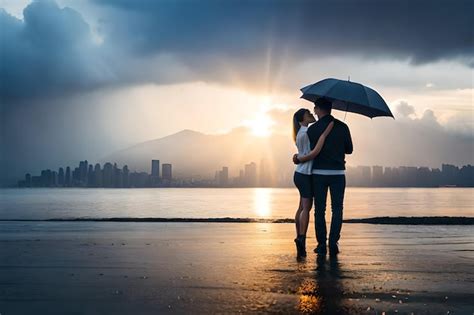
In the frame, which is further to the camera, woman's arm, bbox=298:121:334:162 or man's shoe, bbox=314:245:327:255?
man's shoe, bbox=314:245:327:255

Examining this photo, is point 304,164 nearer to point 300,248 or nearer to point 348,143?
point 348,143

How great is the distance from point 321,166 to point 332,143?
1.27 ft

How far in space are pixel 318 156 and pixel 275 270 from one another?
2.50 meters

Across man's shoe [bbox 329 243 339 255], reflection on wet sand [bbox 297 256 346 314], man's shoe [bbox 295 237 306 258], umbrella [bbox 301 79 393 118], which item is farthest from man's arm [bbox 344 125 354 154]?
reflection on wet sand [bbox 297 256 346 314]

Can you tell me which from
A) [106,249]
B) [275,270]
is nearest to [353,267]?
[275,270]

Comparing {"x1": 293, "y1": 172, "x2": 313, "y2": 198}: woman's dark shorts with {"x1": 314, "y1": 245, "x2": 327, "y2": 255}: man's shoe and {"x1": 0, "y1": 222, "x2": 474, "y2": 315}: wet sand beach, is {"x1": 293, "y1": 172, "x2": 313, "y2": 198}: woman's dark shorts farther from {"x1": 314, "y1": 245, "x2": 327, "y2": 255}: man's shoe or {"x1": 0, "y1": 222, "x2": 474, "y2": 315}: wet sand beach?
{"x1": 0, "y1": 222, "x2": 474, "y2": 315}: wet sand beach

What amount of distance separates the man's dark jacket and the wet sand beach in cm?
140

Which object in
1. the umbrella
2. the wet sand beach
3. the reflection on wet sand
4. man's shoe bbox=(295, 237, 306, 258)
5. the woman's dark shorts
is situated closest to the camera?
the reflection on wet sand

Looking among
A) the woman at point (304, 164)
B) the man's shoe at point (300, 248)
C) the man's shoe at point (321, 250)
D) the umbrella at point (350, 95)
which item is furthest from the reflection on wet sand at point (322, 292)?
the umbrella at point (350, 95)

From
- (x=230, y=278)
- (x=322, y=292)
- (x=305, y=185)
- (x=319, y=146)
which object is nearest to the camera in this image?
(x=322, y=292)

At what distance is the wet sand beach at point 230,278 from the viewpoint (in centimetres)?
522

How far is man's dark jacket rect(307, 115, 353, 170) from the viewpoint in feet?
30.8

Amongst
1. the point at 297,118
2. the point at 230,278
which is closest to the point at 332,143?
the point at 297,118

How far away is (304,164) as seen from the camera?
31.3 feet
